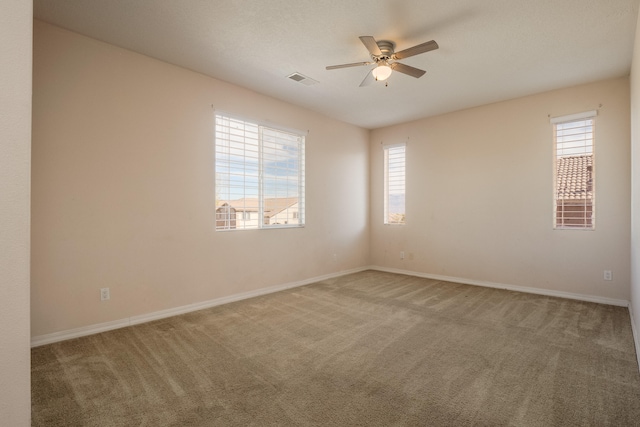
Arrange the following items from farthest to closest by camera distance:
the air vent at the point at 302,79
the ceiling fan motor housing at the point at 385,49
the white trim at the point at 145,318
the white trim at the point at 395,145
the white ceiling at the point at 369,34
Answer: the white trim at the point at 395,145
the air vent at the point at 302,79
the ceiling fan motor housing at the point at 385,49
the white trim at the point at 145,318
the white ceiling at the point at 369,34

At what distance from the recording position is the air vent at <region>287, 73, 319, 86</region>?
3.94 m

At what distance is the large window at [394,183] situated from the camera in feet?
20.2

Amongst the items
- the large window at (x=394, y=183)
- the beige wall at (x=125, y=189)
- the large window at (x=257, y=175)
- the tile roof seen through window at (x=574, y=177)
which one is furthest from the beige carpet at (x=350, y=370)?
the large window at (x=394, y=183)

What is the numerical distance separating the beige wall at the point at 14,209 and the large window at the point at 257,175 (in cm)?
296

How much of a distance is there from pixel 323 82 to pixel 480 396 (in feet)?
12.3

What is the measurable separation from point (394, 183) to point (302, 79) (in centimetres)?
304

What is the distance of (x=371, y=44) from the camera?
9.12 feet

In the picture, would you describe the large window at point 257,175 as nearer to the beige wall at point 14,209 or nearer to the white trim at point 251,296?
the white trim at point 251,296

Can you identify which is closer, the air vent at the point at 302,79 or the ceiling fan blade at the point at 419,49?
the ceiling fan blade at the point at 419,49

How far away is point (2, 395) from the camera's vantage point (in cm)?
109

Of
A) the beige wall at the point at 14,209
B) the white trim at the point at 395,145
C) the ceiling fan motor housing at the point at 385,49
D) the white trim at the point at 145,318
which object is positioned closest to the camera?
the beige wall at the point at 14,209

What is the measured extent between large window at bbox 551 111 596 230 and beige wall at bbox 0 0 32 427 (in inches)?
218

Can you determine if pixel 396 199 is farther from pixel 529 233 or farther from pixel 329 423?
pixel 329 423

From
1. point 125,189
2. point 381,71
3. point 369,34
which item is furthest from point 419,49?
point 125,189
